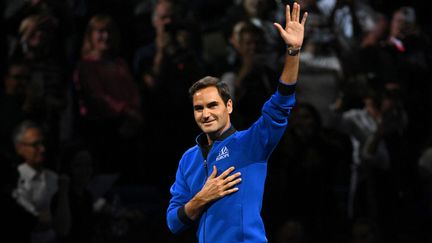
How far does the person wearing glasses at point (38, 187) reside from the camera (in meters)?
7.07

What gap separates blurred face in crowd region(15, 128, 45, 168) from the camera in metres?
7.13

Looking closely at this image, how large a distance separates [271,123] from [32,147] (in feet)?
11.1

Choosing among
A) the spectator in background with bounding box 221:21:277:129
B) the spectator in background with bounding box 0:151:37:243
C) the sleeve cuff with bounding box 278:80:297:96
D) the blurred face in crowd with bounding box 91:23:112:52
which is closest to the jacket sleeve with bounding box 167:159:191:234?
the sleeve cuff with bounding box 278:80:297:96

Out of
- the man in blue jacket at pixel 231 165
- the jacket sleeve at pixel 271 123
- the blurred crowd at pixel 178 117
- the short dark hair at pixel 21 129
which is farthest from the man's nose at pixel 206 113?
the short dark hair at pixel 21 129

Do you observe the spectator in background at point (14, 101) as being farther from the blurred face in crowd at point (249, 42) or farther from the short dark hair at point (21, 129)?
the blurred face in crowd at point (249, 42)

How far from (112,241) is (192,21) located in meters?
2.24

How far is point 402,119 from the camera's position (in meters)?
8.30

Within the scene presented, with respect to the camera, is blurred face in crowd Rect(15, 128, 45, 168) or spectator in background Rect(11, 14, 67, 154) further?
spectator in background Rect(11, 14, 67, 154)

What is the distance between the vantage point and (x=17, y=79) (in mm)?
7551

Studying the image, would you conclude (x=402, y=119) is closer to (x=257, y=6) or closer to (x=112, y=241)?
(x=257, y=6)

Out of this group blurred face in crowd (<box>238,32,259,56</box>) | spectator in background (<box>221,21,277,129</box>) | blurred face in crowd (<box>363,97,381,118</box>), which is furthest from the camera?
blurred face in crowd (<box>363,97,381,118</box>)

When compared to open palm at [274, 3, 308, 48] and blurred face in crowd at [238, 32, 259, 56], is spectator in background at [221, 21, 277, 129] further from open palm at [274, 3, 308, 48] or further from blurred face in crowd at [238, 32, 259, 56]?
open palm at [274, 3, 308, 48]

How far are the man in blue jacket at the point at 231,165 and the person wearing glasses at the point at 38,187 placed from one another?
2787 millimetres

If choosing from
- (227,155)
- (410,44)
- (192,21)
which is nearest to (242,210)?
(227,155)
